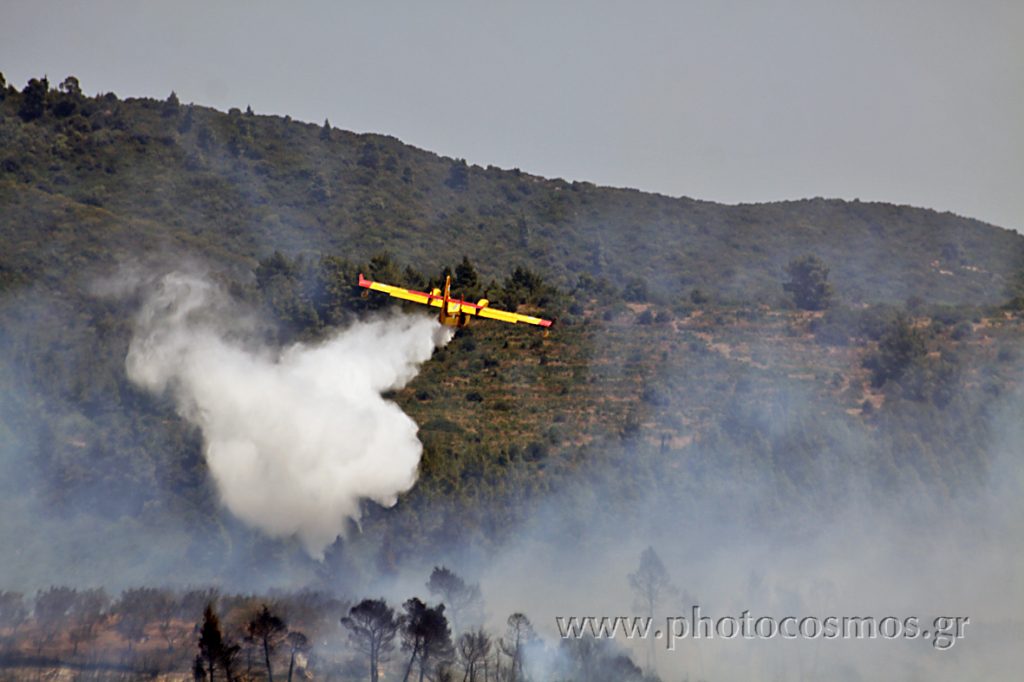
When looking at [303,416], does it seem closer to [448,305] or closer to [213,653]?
[448,305]

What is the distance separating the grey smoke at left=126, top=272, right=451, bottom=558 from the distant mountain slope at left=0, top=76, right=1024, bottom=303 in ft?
147

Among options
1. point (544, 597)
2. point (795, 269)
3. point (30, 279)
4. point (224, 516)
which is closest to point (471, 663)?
point (544, 597)

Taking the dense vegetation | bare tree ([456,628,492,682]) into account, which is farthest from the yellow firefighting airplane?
bare tree ([456,628,492,682])

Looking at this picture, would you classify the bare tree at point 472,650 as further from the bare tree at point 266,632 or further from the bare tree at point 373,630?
the bare tree at point 266,632

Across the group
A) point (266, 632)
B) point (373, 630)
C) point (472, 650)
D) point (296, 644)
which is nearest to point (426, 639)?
point (472, 650)

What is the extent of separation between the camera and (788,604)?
6775 cm

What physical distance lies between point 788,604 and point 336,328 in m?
40.7

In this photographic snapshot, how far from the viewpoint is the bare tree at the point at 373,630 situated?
5809 cm

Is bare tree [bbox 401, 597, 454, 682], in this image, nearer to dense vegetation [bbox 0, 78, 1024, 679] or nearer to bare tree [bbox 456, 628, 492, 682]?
bare tree [bbox 456, 628, 492, 682]

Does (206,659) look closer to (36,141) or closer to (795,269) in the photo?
(795,269)

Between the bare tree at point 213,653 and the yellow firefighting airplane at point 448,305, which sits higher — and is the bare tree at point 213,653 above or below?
below

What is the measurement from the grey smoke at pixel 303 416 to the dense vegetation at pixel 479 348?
1655mm

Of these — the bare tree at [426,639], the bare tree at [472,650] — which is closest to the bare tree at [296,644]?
the bare tree at [426,639]

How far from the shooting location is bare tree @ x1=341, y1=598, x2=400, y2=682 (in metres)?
58.1
